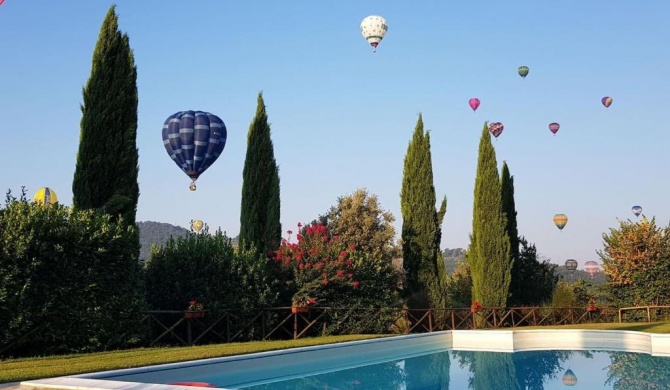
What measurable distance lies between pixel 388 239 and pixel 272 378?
15140 mm

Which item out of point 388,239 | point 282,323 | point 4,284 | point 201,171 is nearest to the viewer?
point 4,284

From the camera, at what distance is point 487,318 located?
2533 centimetres

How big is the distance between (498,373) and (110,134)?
1054 cm

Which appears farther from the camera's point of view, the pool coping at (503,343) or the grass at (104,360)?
the pool coping at (503,343)

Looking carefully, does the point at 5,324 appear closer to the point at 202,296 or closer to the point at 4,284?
the point at 4,284

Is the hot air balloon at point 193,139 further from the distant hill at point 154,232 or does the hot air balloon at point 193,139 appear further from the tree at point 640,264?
the distant hill at point 154,232

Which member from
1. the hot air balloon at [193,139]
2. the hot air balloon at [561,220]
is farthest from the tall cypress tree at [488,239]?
the hot air balloon at [561,220]

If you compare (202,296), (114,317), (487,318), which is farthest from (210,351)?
(487,318)

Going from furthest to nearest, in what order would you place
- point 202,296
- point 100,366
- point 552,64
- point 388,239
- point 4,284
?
point 388,239, point 552,64, point 202,296, point 4,284, point 100,366

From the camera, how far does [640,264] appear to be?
2862 cm

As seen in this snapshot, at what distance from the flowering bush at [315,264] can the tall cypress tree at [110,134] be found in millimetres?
4942

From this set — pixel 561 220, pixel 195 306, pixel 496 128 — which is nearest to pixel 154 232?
pixel 561 220

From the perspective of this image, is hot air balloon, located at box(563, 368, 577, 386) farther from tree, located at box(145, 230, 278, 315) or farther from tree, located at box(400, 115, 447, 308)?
tree, located at box(400, 115, 447, 308)

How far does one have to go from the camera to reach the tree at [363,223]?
27.8 meters
